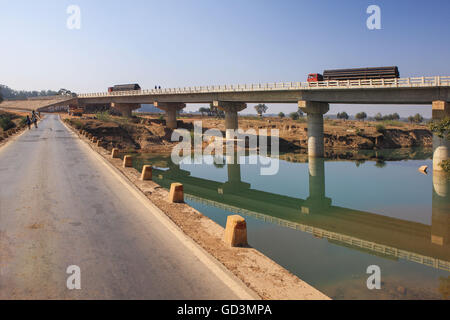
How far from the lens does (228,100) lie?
194 feet

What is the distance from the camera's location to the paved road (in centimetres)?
764

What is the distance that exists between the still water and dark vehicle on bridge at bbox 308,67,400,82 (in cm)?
1168

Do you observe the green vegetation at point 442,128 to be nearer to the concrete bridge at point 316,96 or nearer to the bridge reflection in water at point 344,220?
the concrete bridge at point 316,96

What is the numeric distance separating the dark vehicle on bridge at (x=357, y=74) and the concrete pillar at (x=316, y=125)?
3897 mm

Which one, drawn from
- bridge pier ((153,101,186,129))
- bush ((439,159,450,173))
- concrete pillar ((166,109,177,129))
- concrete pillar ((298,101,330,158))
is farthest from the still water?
bridge pier ((153,101,186,129))

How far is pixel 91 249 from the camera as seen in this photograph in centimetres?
993

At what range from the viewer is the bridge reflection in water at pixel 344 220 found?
51.3 feet

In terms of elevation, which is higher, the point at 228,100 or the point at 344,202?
the point at 228,100

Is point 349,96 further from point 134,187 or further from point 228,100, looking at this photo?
point 134,187

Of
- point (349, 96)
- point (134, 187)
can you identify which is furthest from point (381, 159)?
point (134, 187)

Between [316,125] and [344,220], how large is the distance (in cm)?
3138

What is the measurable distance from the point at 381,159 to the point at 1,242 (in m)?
50.5

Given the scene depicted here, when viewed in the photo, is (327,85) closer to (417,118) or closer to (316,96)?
(316,96)
